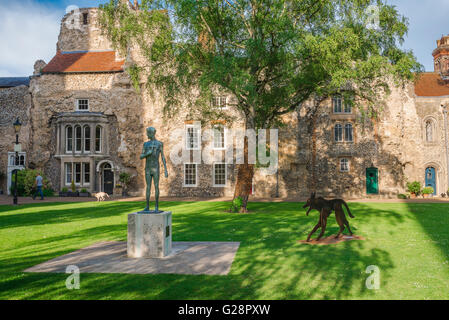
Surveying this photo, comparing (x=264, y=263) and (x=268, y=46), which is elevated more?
(x=268, y=46)

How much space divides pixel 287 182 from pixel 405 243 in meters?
17.4

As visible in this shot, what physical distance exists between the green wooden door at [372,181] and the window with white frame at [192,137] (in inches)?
540

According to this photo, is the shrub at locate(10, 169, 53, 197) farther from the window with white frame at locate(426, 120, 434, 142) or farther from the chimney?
the chimney

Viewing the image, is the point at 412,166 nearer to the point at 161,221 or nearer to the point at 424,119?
the point at 424,119

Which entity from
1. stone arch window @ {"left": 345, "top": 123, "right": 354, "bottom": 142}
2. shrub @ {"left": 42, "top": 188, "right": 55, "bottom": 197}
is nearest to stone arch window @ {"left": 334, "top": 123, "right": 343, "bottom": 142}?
stone arch window @ {"left": 345, "top": 123, "right": 354, "bottom": 142}

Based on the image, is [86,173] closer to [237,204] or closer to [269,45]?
[237,204]

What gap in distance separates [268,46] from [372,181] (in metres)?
16.5

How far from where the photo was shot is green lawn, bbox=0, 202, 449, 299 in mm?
4871

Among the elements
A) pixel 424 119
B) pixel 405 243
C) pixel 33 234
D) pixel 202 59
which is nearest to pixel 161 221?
pixel 33 234

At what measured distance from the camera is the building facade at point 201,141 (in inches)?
1017

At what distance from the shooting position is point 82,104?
1082 inches

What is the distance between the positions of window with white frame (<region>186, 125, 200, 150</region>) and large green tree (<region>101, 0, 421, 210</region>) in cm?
1035

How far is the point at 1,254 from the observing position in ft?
24.3

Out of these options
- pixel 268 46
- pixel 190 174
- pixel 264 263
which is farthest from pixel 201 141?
pixel 264 263
